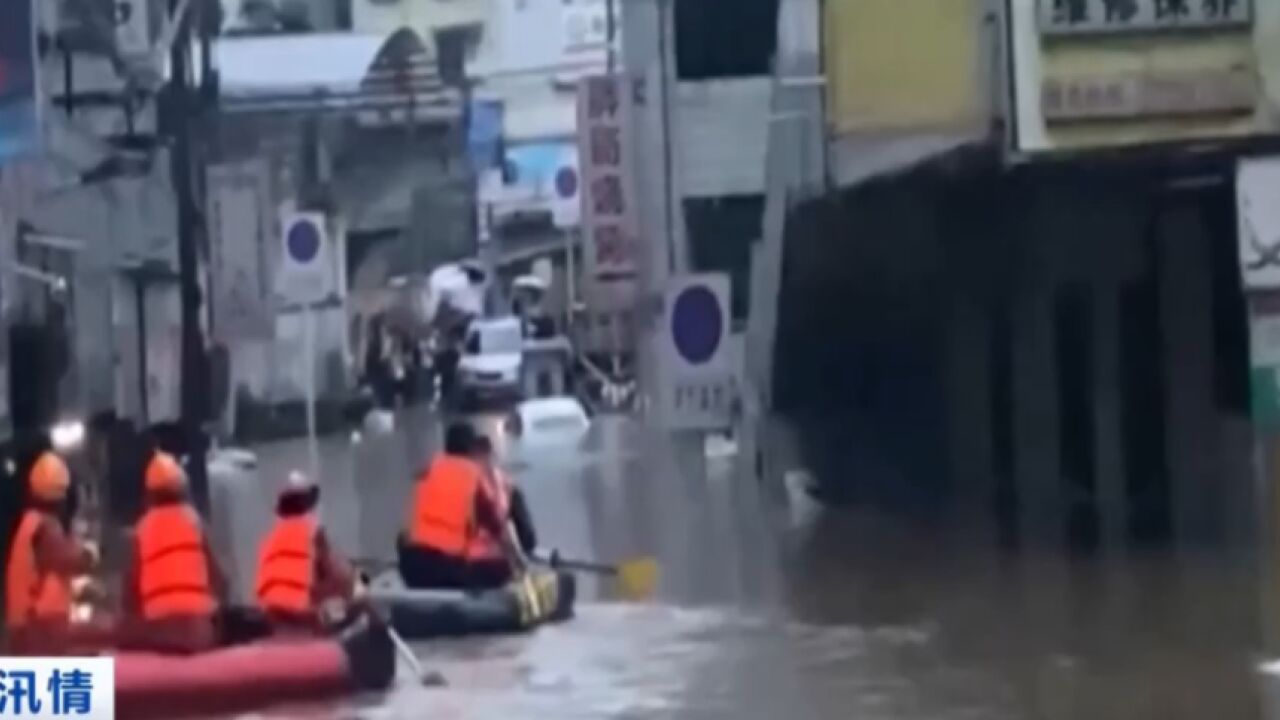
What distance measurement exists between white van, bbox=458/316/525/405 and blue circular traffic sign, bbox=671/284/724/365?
4013 centimetres

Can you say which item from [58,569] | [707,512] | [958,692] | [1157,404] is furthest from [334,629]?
[707,512]

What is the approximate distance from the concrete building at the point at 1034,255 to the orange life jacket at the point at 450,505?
4177 mm

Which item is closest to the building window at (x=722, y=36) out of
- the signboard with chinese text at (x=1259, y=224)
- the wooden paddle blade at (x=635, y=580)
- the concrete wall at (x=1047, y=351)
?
the concrete wall at (x=1047, y=351)

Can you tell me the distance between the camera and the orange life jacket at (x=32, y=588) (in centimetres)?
1748

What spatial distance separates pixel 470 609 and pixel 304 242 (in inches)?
434

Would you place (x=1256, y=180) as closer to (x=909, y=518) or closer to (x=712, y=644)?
(x=712, y=644)

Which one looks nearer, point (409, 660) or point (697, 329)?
point (409, 660)

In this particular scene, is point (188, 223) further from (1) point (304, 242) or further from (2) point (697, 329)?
(2) point (697, 329)

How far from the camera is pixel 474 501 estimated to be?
21.5 meters

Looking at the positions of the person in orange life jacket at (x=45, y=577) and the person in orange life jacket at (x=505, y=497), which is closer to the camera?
the person in orange life jacket at (x=45, y=577)

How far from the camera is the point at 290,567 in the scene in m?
17.7

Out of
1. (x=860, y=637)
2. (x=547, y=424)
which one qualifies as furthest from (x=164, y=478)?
(x=547, y=424)

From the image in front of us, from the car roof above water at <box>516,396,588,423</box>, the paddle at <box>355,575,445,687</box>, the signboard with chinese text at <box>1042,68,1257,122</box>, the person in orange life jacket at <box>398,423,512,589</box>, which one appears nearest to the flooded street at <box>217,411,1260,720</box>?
the paddle at <box>355,575,445,687</box>

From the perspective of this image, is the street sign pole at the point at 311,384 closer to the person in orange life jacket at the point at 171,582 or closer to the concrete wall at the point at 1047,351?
the concrete wall at the point at 1047,351
